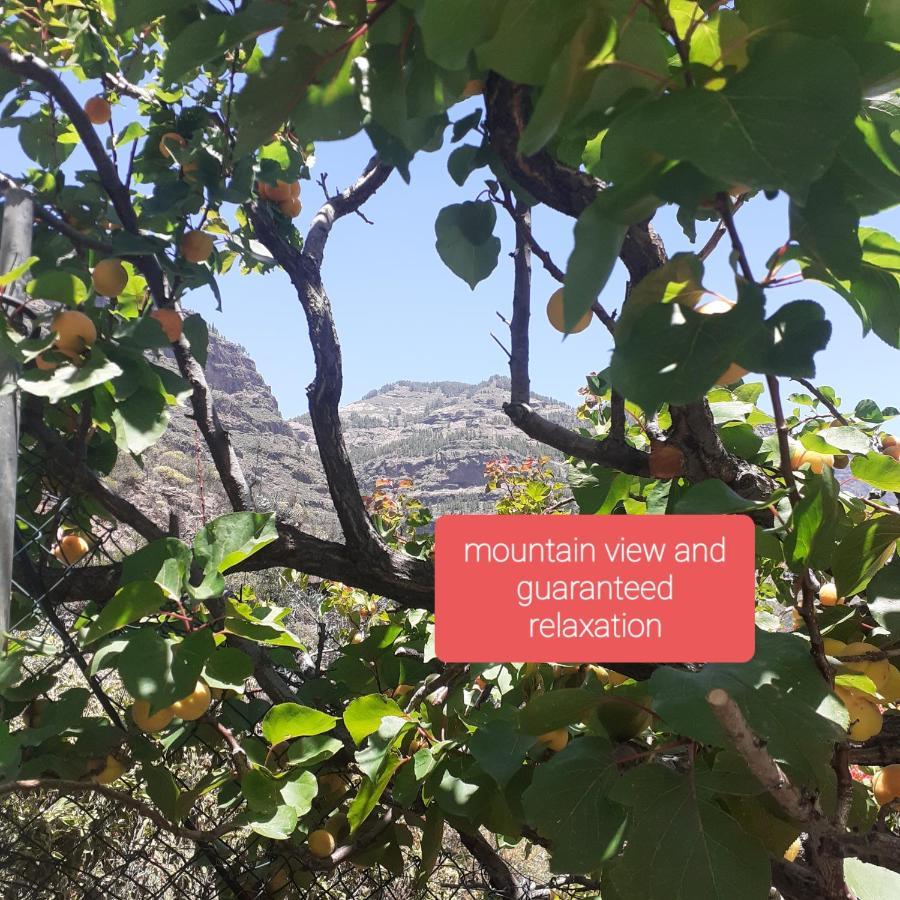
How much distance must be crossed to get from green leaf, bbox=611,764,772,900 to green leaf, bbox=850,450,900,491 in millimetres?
415

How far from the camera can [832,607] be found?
79 cm

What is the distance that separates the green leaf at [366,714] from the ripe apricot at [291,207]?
4.39 feet

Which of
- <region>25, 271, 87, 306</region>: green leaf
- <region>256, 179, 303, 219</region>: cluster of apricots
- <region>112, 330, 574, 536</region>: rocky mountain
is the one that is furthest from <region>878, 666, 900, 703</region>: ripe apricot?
<region>112, 330, 574, 536</region>: rocky mountain

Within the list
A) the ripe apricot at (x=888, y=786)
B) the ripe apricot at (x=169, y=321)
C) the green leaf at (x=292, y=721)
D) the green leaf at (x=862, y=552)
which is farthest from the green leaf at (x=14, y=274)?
the ripe apricot at (x=888, y=786)

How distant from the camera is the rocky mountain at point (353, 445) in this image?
1398 cm

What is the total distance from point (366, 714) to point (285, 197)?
1363 mm

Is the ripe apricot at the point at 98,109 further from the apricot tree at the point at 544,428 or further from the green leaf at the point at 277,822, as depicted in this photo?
the green leaf at the point at 277,822

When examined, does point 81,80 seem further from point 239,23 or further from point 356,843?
point 356,843

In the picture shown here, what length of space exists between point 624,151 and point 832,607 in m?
0.62

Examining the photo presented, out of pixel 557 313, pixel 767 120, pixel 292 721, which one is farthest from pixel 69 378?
pixel 767 120

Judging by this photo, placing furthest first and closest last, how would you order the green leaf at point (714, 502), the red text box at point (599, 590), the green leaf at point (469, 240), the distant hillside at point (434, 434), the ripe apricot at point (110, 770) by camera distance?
the distant hillside at point (434, 434)
the ripe apricot at point (110, 770)
the green leaf at point (469, 240)
the red text box at point (599, 590)
the green leaf at point (714, 502)

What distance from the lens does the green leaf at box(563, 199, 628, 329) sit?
16.4 inches

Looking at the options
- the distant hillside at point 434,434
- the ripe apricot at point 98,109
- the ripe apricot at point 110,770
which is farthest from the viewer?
the distant hillside at point 434,434

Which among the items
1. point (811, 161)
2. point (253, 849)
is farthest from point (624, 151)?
point (253, 849)
